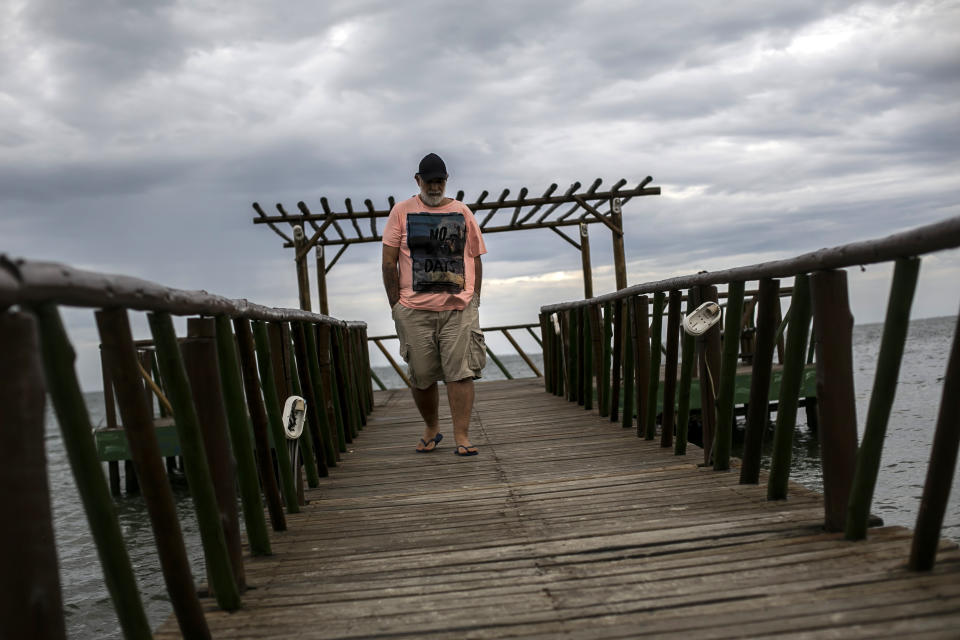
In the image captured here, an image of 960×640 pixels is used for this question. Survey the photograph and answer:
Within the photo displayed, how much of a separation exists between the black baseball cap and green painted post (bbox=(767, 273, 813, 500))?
2.23m

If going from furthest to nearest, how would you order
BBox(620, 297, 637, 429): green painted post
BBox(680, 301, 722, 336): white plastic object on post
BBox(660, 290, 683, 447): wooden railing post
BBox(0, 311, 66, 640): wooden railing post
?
BBox(620, 297, 637, 429): green painted post, BBox(660, 290, 683, 447): wooden railing post, BBox(680, 301, 722, 336): white plastic object on post, BBox(0, 311, 66, 640): wooden railing post

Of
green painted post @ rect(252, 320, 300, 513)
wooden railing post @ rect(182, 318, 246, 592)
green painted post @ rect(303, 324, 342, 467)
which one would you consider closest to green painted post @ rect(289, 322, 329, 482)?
green painted post @ rect(303, 324, 342, 467)

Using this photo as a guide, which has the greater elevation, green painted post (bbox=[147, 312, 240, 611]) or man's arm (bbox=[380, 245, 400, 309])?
man's arm (bbox=[380, 245, 400, 309])

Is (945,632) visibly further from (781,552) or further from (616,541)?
(616,541)

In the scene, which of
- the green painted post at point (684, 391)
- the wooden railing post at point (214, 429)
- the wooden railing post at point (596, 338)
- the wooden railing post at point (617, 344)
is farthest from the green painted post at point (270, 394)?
the wooden railing post at point (596, 338)

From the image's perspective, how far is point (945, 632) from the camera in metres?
1.68

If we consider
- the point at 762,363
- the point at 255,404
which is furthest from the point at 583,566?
the point at 255,404

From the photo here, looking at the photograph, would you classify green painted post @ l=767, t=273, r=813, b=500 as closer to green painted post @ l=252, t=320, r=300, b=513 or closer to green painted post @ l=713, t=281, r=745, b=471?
green painted post @ l=713, t=281, r=745, b=471

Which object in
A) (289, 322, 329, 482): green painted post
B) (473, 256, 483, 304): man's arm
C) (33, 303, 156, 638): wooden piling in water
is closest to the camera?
(33, 303, 156, 638): wooden piling in water

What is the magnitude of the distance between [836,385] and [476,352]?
2.53m

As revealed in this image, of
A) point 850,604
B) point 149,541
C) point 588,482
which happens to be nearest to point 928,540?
A: point 850,604

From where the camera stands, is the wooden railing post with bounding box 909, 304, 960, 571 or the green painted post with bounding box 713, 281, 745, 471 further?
the green painted post with bounding box 713, 281, 745, 471

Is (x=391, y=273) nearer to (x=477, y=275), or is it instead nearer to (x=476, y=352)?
(x=477, y=275)

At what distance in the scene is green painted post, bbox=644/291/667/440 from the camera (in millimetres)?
4531
